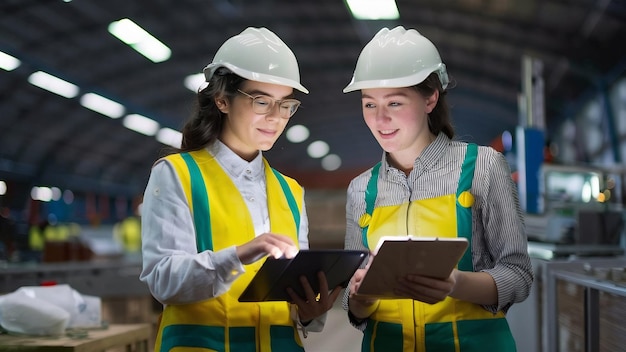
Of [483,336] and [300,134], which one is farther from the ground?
[300,134]

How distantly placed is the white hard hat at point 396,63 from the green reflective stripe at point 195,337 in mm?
738

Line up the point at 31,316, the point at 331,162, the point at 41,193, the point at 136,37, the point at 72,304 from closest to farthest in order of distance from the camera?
the point at 31,316 < the point at 72,304 < the point at 136,37 < the point at 41,193 < the point at 331,162

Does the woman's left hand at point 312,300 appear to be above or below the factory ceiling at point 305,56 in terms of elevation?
below

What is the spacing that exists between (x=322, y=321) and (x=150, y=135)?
62.2 ft

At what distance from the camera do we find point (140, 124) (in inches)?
739

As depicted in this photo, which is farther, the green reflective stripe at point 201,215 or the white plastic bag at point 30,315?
the white plastic bag at point 30,315

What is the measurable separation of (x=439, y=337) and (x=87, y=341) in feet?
4.91

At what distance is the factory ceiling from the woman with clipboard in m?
6.50

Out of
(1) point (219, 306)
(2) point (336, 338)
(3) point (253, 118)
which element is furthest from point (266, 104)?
(2) point (336, 338)

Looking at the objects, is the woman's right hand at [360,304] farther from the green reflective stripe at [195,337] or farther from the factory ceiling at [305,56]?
the factory ceiling at [305,56]

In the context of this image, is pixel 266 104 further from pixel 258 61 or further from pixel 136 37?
pixel 136 37

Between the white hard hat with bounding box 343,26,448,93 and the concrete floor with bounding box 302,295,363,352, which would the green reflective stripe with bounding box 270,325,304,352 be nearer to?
the white hard hat with bounding box 343,26,448,93

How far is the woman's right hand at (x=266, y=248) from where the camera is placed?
1.72 m

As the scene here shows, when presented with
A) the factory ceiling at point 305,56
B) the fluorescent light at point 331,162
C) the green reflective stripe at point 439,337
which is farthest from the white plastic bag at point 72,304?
the fluorescent light at point 331,162
